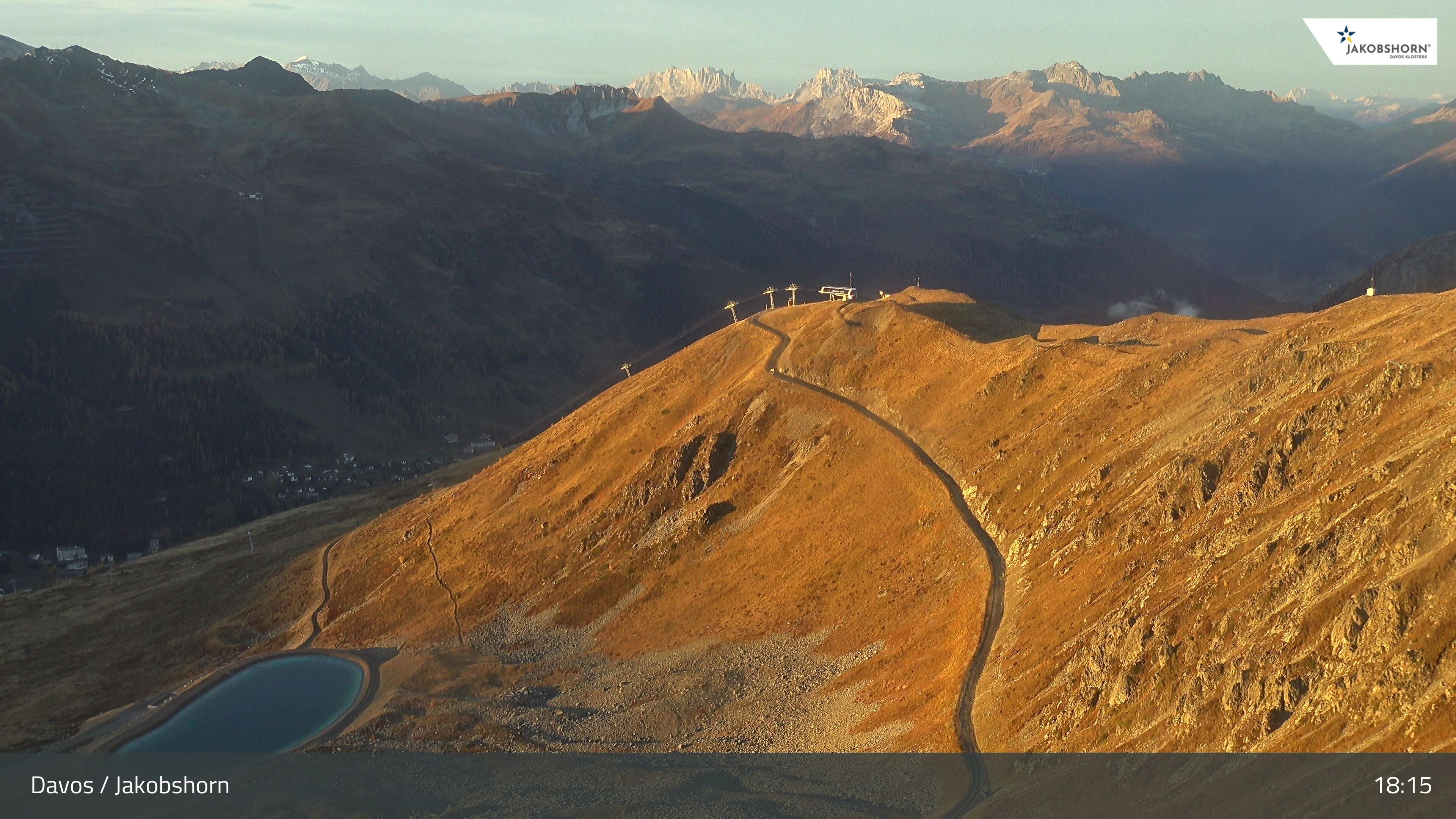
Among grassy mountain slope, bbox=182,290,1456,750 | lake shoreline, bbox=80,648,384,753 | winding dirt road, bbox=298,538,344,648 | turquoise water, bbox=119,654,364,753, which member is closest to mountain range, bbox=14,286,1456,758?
grassy mountain slope, bbox=182,290,1456,750

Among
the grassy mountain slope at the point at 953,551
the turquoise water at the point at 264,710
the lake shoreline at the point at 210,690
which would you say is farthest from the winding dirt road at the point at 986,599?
the turquoise water at the point at 264,710

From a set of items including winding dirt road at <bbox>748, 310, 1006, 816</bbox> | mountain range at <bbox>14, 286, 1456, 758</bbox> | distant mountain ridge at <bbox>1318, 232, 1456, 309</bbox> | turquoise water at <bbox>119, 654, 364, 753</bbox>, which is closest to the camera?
mountain range at <bbox>14, 286, 1456, 758</bbox>

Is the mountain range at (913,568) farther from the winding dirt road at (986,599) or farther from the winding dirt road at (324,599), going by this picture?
the winding dirt road at (324,599)

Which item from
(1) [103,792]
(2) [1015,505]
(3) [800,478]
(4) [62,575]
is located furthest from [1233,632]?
(4) [62,575]

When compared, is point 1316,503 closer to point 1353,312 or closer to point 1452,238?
point 1353,312

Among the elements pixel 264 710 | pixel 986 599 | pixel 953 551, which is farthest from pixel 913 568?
pixel 264 710

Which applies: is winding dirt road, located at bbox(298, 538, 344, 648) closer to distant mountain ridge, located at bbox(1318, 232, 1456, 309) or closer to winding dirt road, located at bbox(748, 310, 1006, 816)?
winding dirt road, located at bbox(748, 310, 1006, 816)
